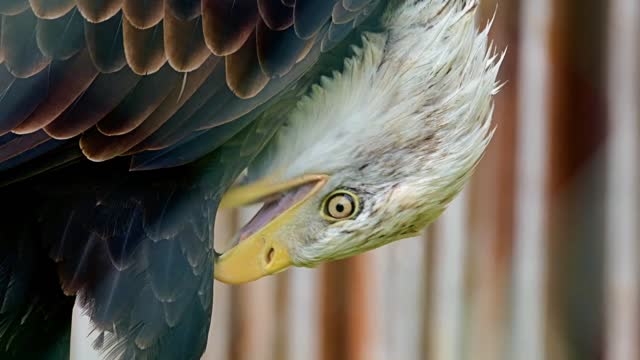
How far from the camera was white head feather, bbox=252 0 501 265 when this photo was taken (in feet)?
5.46

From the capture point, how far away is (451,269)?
2.18 meters

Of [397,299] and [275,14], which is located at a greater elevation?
[275,14]

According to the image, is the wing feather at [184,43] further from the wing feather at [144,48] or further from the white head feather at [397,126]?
the white head feather at [397,126]

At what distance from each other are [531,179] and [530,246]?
10 cm

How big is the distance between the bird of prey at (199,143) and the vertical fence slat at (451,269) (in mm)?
439

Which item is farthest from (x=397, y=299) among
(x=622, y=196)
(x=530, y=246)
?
(x=622, y=196)

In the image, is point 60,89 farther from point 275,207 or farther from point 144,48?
point 275,207

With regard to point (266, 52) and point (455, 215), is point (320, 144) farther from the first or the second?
point (455, 215)

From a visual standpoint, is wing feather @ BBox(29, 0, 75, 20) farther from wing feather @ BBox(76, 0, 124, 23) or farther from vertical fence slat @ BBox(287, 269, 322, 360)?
vertical fence slat @ BBox(287, 269, 322, 360)

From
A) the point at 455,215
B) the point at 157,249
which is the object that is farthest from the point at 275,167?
the point at 455,215

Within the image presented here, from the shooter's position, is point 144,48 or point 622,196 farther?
point 622,196

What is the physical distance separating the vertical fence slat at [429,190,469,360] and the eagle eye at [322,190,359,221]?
0.48 m

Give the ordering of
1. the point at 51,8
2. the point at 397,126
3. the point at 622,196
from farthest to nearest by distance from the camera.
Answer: the point at 622,196, the point at 397,126, the point at 51,8

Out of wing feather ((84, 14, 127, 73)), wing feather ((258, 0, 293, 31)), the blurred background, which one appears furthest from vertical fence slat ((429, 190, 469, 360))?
wing feather ((84, 14, 127, 73))
